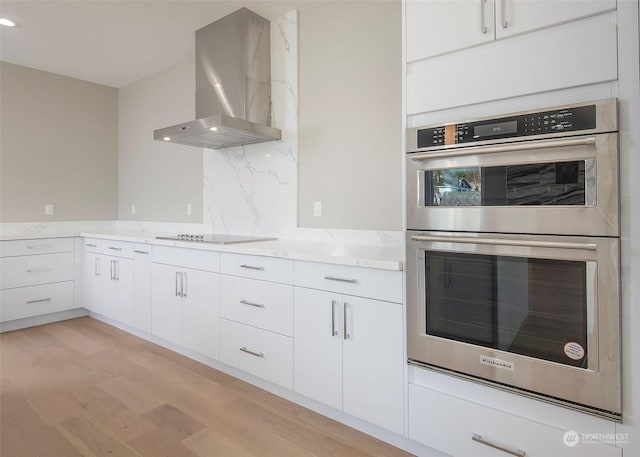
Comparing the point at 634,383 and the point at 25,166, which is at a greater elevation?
the point at 25,166

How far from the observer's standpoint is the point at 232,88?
2865 millimetres

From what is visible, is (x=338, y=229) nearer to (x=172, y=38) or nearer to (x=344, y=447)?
(x=344, y=447)

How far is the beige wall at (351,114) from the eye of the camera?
236 centimetres

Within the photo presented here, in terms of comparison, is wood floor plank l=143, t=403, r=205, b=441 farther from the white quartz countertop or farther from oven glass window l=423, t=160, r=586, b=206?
oven glass window l=423, t=160, r=586, b=206

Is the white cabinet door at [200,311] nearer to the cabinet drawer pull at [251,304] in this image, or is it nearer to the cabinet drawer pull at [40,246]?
the cabinet drawer pull at [251,304]

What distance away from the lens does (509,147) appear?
1.40m

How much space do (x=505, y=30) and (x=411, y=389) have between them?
1.56 meters

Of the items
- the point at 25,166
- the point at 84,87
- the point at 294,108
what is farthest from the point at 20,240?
the point at 294,108

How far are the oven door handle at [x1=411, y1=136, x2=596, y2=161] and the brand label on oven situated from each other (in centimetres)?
82

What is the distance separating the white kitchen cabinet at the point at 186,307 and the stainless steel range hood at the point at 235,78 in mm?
1044

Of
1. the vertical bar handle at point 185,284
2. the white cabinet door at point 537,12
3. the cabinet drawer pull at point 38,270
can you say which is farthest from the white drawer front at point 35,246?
the white cabinet door at point 537,12

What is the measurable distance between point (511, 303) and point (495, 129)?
2.26 feet

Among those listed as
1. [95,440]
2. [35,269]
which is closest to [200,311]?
[95,440]

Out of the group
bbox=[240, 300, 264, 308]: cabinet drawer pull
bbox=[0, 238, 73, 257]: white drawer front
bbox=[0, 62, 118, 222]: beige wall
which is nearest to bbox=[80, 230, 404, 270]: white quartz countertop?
bbox=[240, 300, 264, 308]: cabinet drawer pull
